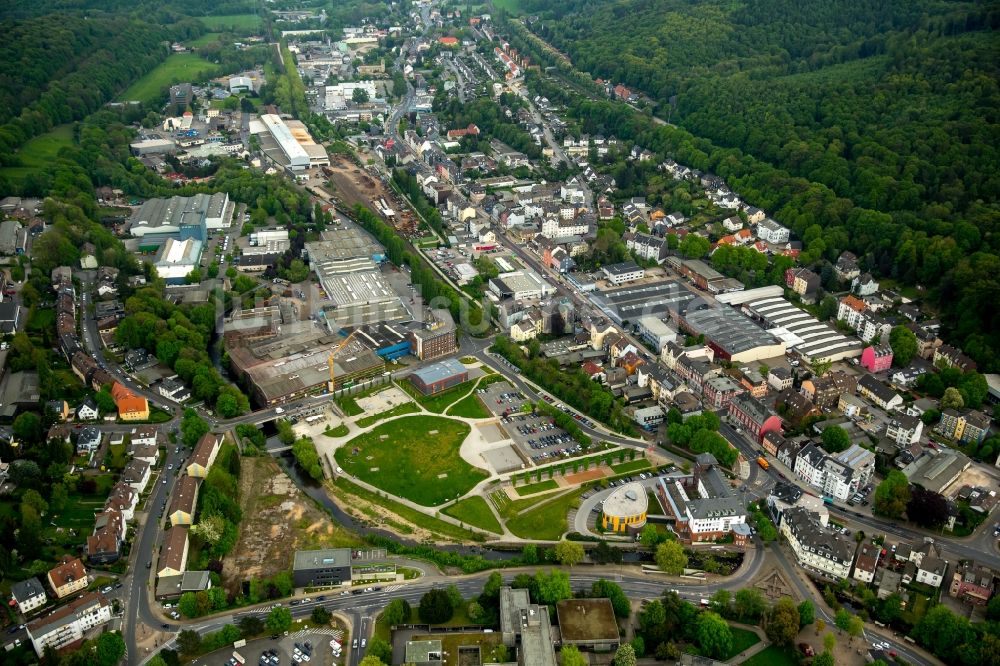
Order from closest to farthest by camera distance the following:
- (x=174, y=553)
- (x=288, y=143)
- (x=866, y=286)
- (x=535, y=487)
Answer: (x=174, y=553)
(x=535, y=487)
(x=866, y=286)
(x=288, y=143)

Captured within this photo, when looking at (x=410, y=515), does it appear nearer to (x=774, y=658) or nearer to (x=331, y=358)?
(x=331, y=358)

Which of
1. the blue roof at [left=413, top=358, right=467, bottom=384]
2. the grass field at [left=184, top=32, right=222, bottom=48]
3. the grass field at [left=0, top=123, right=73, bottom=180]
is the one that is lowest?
the blue roof at [left=413, top=358, right=467, bottom=384]

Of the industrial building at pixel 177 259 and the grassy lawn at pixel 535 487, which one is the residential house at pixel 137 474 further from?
the industrial building at pixel 177 259

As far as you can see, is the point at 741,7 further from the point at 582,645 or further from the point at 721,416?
the point at 582,645

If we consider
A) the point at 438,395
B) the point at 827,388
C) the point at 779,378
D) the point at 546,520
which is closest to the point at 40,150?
the point at 438,395

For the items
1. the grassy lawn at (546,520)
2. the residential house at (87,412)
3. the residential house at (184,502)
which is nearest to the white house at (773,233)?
the grassy lawn at (546,520)

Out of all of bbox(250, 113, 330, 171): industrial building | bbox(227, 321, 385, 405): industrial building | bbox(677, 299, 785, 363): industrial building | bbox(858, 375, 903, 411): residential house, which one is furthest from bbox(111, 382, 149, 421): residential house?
bbox(250, 113, 330, 171): industrial building

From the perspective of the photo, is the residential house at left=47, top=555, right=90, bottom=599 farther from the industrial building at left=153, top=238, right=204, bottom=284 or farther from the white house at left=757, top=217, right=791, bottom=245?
the white house at left=757, top=217, right=791, bottom=245
